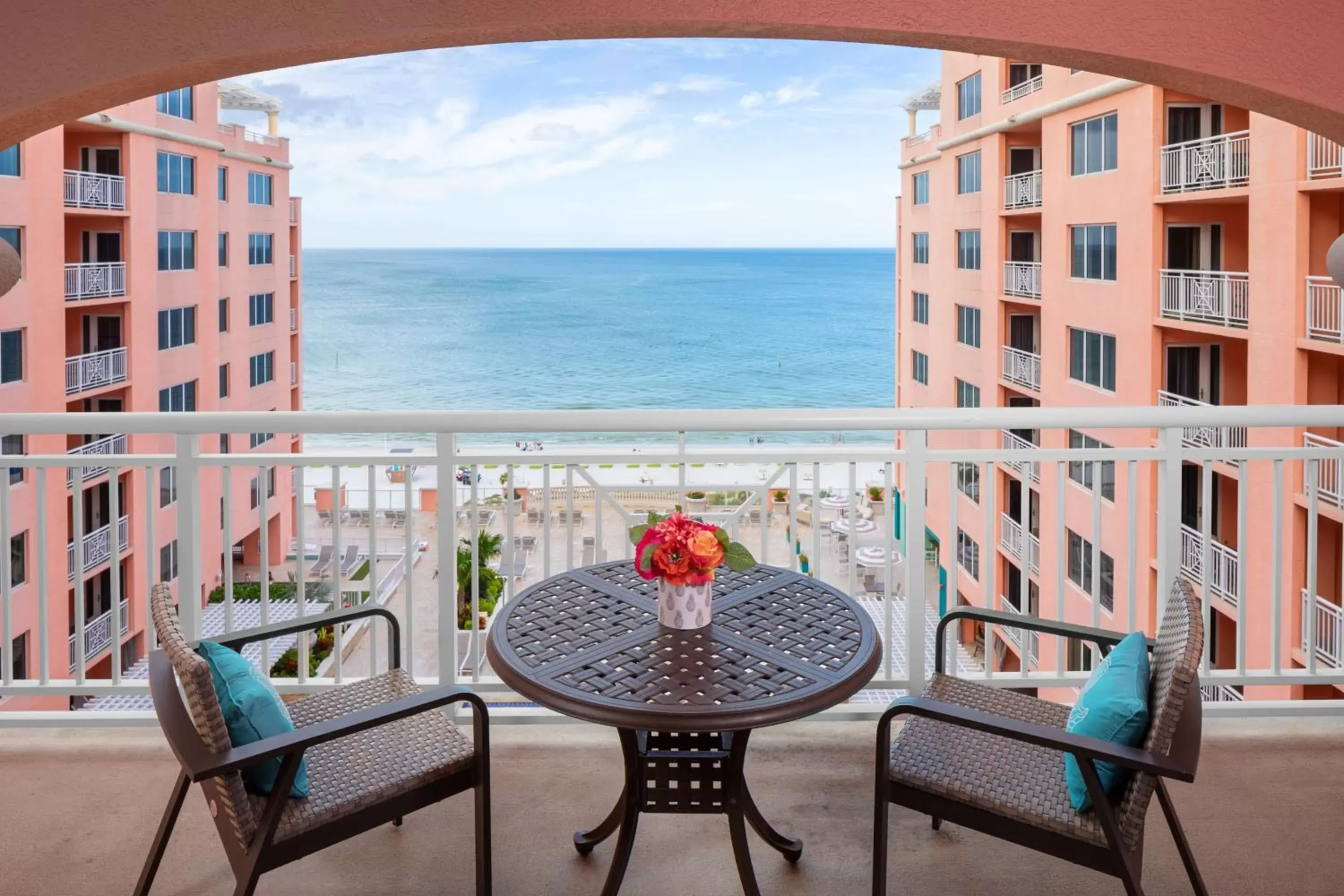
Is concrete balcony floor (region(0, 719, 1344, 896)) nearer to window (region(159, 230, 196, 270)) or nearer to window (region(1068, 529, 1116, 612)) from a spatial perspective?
window (region(1068, 529, 1116, 612))

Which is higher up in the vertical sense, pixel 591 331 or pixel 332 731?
pixel 591 331

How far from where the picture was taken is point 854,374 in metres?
29.9

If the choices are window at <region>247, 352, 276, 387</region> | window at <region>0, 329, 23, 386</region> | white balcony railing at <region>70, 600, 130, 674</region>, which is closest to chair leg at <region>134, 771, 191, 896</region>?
window at <region>0, 329, 23, 386</region>

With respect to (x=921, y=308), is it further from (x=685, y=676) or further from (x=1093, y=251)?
(x=685, y=676)

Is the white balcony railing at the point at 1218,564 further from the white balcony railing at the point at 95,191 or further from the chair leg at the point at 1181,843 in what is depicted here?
the white balcony railing at the point at 95,191

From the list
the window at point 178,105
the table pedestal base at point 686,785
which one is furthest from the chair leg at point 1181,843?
the window at point 178,105

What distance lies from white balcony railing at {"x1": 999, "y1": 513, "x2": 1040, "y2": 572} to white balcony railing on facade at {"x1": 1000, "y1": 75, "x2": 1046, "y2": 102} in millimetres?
5117

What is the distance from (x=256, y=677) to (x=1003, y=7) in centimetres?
210

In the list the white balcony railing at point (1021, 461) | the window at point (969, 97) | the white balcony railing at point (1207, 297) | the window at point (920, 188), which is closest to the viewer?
the white balcony railing at point (1021, 461)

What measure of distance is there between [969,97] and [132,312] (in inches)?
481

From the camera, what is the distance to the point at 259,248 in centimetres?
1842

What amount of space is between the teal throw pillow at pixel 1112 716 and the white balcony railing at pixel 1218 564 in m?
7.64

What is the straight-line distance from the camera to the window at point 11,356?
11.3 metres

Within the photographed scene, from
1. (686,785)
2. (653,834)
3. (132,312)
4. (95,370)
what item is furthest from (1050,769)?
(132,312)
